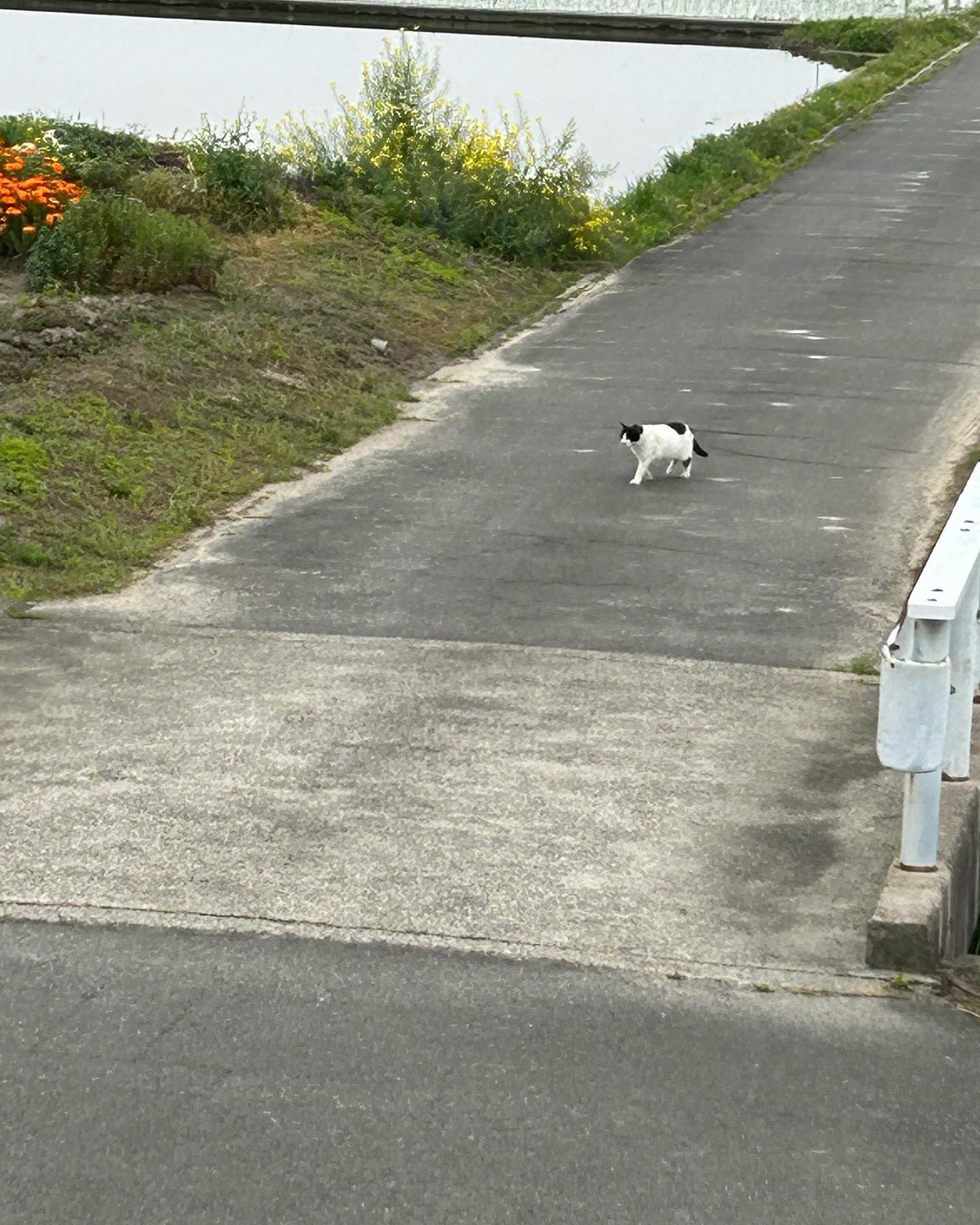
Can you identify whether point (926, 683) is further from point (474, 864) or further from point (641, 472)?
point (641, 472)

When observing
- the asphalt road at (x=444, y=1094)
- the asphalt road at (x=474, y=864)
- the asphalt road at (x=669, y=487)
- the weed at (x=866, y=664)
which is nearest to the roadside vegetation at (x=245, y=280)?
the asphalt road at (x=669, y=487)

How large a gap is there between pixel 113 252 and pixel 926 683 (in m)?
10.1

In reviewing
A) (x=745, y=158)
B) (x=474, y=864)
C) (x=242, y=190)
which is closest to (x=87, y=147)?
(x=242, y=190)

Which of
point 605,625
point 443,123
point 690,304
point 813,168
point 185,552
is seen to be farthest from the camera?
point 813,168

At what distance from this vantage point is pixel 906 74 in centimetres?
3169

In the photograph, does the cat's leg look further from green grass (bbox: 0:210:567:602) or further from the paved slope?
green grass (bbox: 0:210:567:602)

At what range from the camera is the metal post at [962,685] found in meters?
5.79

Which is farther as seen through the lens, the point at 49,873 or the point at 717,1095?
the point at 49,873

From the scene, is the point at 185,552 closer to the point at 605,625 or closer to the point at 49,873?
the point at 605,625

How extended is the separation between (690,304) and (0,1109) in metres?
12.8

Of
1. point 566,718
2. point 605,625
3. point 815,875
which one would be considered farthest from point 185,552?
point 815,875

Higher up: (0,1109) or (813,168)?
(813,168)

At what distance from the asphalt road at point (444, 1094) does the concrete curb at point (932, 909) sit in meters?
0.19

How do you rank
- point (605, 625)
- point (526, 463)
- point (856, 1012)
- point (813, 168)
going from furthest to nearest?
point (813, 168) < point (526, 463) < point (605, 625) < point (856, 1012)
